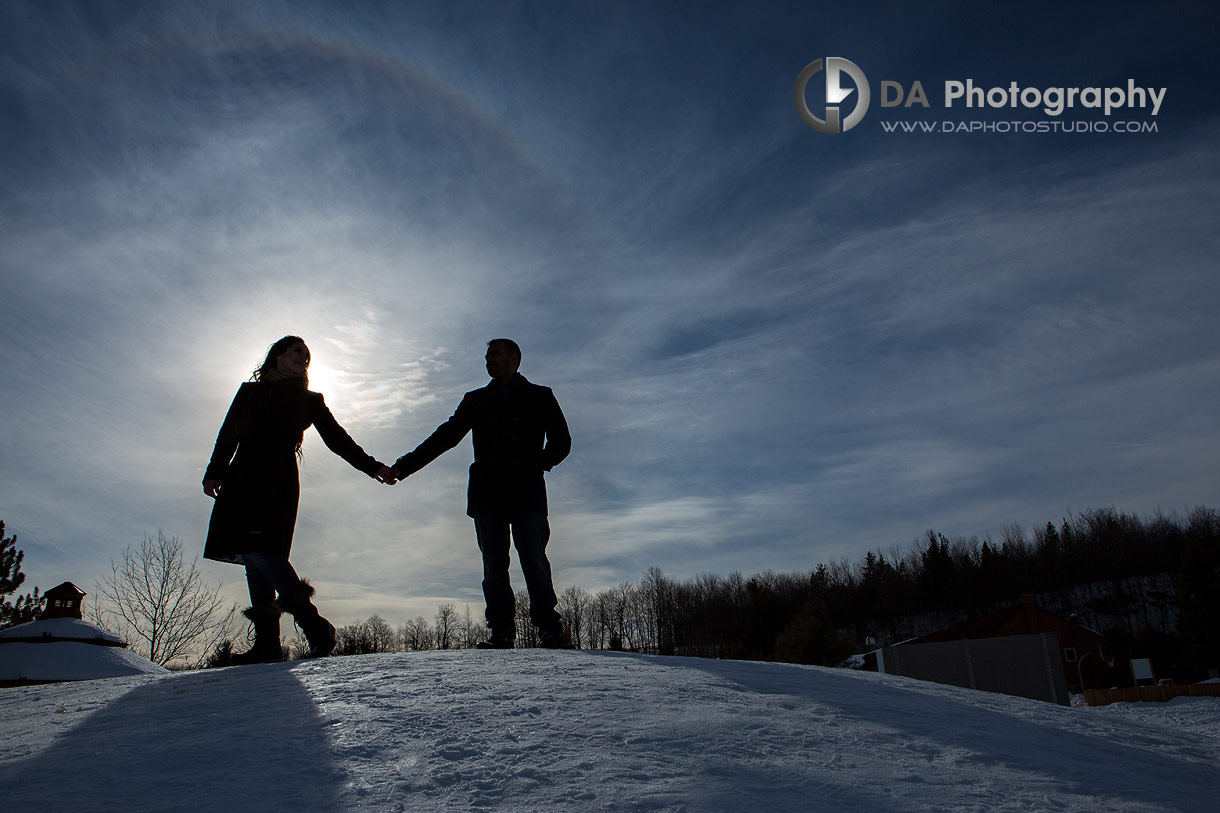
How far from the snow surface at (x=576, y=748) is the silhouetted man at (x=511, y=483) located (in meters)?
1.94

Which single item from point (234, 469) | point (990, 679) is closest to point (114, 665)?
point (234, 469)

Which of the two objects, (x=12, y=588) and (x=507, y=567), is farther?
(x=12, y=588)

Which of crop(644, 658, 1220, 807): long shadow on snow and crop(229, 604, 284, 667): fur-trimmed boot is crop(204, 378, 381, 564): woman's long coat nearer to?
crop(229, 604, 284, 667): fur-trimmed boot

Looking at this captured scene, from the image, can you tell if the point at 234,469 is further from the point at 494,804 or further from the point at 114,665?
the point at 114,665

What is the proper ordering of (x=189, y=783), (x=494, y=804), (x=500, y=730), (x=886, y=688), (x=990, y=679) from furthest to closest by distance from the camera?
1. (x=990, y=679)
2. (x=886, y=688)
3. (x=500, y=730)
4. (x=189, y=783)
5. (x=494, y=804)

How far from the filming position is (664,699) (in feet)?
9.71

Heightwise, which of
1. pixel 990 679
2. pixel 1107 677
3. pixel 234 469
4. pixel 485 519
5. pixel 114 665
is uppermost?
pixel 234 469

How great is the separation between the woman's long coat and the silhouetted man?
4.10 ft

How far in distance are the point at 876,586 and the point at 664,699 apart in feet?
277

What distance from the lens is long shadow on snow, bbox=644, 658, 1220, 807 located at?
2240mm

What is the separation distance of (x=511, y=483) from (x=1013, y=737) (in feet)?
12.6

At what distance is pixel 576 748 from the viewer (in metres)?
2.30

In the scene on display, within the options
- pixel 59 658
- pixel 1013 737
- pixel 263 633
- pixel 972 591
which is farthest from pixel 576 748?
pixel 972 591

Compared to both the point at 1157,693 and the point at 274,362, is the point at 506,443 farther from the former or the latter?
the point at 1157,693
